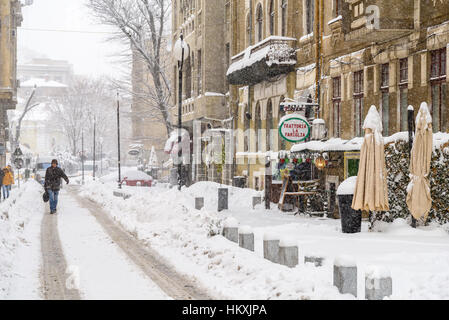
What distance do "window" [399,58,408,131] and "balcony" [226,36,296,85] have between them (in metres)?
7.75

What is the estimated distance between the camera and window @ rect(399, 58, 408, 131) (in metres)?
18.4

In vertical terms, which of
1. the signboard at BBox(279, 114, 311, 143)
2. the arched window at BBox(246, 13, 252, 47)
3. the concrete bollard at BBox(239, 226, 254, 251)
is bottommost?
the concrete bollard at BBox(239, 226, 254, 251)

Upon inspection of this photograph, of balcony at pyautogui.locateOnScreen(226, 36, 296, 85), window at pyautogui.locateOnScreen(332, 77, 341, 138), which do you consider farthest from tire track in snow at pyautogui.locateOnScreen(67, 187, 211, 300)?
balcony at pyautogui.locateOnScreen(226, 36, 296, 85)

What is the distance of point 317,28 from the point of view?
2359 centimetres

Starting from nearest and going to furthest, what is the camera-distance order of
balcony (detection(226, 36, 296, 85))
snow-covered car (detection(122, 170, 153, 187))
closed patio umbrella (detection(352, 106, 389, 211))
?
closed patio umbrella (detection(352, 106, 389, 211)) → balcony (detection(226, 36, 296, 85)) → snow-covered car (detection(122, 170, 153, 187))

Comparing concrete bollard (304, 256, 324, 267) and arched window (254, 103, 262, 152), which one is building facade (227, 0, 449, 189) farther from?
concrete bollard (304, 256, 324, 267)

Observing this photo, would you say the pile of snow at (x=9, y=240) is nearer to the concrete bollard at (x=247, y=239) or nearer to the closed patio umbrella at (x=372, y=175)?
the concrete bollard at (x=247, y=239)

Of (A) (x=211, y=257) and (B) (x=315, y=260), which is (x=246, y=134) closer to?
(A) (x=211, y=257)

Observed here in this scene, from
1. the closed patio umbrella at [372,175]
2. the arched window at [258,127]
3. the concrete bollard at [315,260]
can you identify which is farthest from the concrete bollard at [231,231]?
the arched window at [258,127]

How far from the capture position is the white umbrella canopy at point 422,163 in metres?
14.3

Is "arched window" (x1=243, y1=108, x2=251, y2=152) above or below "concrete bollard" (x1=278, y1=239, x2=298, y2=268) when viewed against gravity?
above

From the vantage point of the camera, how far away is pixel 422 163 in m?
14.4

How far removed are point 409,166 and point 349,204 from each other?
57.5 inches

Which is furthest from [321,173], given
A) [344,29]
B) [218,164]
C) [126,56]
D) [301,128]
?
[126,56]
